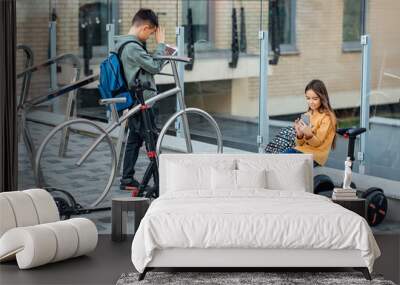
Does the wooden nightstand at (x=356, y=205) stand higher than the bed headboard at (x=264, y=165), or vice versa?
the bed headboard at (x=264, y=165)

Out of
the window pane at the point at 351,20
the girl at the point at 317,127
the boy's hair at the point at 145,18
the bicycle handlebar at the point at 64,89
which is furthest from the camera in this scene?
the bicycle handlebar at the point at 64,89

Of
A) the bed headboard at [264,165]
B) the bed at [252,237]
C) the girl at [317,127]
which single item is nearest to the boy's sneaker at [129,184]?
the bed headboard at [264,165]

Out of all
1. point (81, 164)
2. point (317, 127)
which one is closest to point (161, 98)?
point (81, 164)

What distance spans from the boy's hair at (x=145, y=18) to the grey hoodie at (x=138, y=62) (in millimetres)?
149

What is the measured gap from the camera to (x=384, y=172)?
27.1ft

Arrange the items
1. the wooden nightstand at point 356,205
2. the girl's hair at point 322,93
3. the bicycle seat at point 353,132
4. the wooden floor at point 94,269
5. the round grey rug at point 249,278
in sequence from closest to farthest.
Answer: the round grey rug at point 249,278, the wooden floor at point 94,269, the wooden nightstand at point 356,205, the bicycle seat at point 353,132, the girl's hair at point 322,93

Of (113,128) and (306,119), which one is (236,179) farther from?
(113,128)

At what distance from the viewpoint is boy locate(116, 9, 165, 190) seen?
8.55 meters

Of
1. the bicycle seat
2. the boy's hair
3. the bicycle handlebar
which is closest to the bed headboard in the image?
the bicycle seat

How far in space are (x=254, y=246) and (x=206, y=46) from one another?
3072 mm

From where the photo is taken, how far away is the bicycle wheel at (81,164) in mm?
8523

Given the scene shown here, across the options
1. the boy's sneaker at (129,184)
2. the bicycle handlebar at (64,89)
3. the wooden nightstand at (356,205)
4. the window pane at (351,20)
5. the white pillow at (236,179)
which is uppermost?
the window pane at (351,20)

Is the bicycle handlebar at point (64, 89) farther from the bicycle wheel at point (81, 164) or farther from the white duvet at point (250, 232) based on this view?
the white duvet at point (250, 232)

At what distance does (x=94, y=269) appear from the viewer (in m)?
6.55
